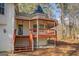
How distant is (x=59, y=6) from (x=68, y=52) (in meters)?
0.62

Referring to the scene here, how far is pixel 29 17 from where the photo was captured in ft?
8.80

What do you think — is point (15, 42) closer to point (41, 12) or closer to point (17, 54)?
point (17, 54)

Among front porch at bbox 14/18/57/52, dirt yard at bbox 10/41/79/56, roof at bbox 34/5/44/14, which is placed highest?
roof at bbox 34/5/44/14

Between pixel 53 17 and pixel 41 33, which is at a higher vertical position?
pixel 53 17

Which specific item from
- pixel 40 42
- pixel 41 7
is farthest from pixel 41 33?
pixel 41 7

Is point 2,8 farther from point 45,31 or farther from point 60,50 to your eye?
point 60,50

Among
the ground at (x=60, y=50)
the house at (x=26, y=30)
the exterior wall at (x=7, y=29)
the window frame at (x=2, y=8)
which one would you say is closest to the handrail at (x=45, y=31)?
the house at (x=26, y=30)

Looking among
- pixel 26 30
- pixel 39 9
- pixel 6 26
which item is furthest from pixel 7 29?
pixel 39 9

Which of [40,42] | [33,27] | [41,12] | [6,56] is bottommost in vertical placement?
[6,56]

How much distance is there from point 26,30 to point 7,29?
25cm

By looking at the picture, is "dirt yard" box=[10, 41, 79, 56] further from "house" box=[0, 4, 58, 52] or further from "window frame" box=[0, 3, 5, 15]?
"window frame" box=[0, 3, 5, 15]

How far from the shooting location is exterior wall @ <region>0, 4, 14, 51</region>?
265 cm

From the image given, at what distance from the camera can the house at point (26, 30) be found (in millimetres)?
2660

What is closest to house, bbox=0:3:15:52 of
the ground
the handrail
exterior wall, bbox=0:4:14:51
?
exterior wall, bbox=0:4:14:51
